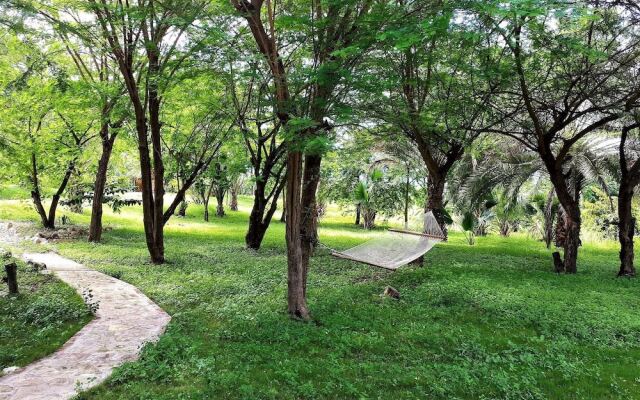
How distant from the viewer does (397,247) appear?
316 inches

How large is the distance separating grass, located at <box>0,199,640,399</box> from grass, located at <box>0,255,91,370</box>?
3.47 feet

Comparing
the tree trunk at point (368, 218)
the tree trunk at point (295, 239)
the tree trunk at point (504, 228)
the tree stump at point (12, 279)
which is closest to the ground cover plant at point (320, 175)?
the tree trunk at point (295, 239)

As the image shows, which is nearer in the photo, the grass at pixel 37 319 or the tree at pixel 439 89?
the grass at pixel 37 319

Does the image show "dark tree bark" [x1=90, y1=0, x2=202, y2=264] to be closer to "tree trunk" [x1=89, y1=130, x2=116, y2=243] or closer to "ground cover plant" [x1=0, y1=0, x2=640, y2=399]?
"ground cover plant" [x1=0, y1=0, x2=640, y2=399]

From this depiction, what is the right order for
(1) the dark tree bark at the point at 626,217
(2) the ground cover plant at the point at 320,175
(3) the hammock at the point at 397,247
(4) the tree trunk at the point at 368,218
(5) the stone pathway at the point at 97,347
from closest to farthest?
1. (5) the stone pathway at the point at 97,347
2. (2) the ground cover plant at the point at 320,175
3. (3) the hammock at the point at 397,247
4. (1) the dark tree bark at the point at 626,217
5. (4) the tree trunk at the point at 368,218

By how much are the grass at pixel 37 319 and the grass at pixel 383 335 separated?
106 centimetres

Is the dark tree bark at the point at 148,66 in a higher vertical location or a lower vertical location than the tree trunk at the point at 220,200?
higher

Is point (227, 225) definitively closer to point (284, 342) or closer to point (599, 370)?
point (284, 342)

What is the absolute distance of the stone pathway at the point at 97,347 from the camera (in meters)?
3.61

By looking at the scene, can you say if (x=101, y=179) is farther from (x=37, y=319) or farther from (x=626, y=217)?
(x=626, y=217)

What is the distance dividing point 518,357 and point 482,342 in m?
0.44

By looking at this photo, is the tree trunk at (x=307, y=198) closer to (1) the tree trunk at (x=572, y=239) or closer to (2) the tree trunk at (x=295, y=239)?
(2) the tree trunk at (x=295, y=239)

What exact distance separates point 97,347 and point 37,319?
126 centimetres

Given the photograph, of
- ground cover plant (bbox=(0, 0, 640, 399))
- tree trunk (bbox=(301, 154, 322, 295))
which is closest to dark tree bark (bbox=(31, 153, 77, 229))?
ground cover plant (bbox=(0, 0, 640, 399))
